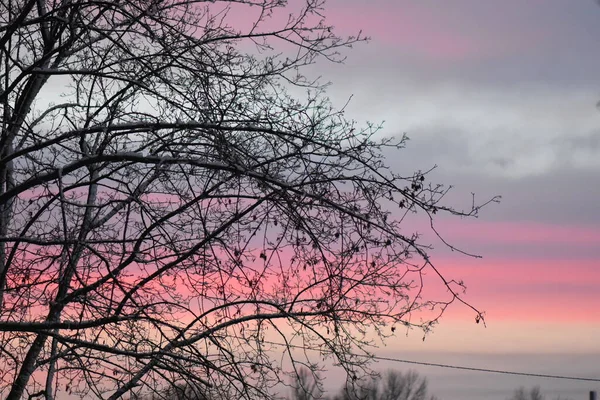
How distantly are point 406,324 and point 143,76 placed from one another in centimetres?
359

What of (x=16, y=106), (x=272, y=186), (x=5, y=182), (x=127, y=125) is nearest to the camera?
(x=272, y=186)

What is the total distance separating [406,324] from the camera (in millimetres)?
8820

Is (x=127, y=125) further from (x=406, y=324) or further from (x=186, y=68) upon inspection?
(x=406, y=324)

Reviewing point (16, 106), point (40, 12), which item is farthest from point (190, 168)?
point (40, 12)

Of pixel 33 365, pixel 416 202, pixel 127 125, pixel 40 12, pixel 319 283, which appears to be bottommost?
pixel 33 365

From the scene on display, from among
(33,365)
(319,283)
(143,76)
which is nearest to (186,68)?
(143,76)

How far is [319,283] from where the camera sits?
8.66 metres

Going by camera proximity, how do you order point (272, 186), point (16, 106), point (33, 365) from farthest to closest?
point (16, 106) < point (33, 365) < point (272, 186)

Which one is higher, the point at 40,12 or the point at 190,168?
the point at 40,12

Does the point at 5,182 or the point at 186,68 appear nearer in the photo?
the point at 186,68

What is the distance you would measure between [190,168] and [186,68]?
1.01m

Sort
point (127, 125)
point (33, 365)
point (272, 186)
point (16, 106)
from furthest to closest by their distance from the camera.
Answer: point (16, 106), point (33, 365), point (127, 125), point (272, 186)

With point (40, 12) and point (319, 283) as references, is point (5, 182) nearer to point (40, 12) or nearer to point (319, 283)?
point (40, 12)

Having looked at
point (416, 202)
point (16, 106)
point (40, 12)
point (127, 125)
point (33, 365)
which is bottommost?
point (33, 365)
